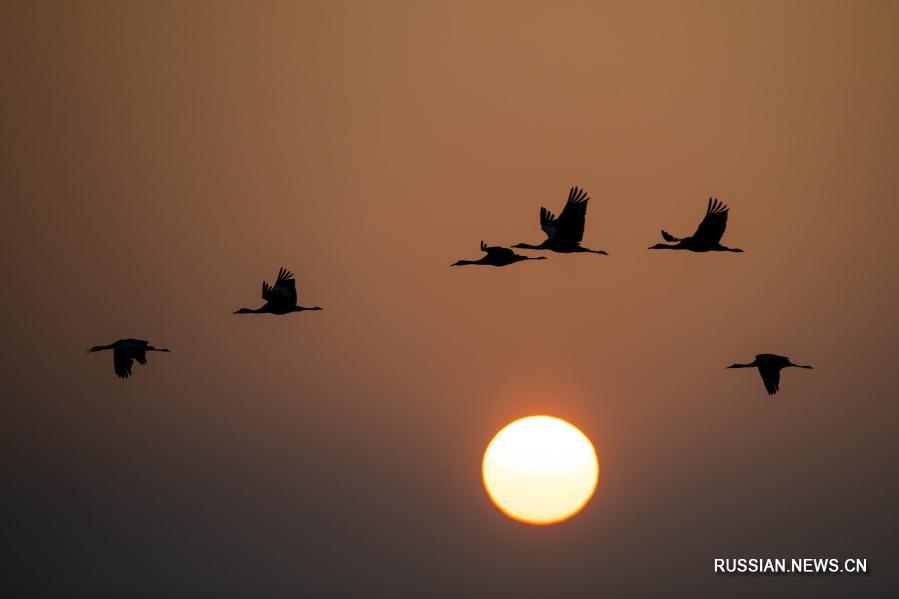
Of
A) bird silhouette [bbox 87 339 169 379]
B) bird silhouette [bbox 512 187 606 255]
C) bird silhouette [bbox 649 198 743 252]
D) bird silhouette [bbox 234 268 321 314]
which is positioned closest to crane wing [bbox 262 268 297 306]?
bird silhouette [bbox 234 268 321 314]

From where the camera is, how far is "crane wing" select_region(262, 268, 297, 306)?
2689cm

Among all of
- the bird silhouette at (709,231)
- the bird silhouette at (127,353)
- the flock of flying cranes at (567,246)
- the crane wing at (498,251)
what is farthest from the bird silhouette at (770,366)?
the bird silhouette at (127,353)

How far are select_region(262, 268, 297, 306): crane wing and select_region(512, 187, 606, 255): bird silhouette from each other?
5542mm

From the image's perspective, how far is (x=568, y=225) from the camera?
79.4 ft

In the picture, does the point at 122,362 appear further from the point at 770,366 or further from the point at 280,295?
the point at 770,366

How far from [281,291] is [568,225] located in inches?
257

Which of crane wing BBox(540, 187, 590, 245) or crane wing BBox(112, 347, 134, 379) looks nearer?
crane wing BBox(540, 187, 590, 245)

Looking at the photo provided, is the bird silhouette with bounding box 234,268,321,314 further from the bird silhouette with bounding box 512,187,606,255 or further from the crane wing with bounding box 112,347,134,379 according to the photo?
the bird silhouette with bounding box 512,187,606,255

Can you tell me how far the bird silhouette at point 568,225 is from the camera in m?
24.0

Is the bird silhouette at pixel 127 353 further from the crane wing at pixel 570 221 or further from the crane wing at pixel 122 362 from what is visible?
the crane wing at pixel 570 221

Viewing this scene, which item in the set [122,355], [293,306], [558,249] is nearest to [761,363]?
[558,249]

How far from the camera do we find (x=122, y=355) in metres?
27.7

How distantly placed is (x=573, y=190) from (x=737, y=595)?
1682 inches

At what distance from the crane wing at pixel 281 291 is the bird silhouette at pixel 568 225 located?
554cm
